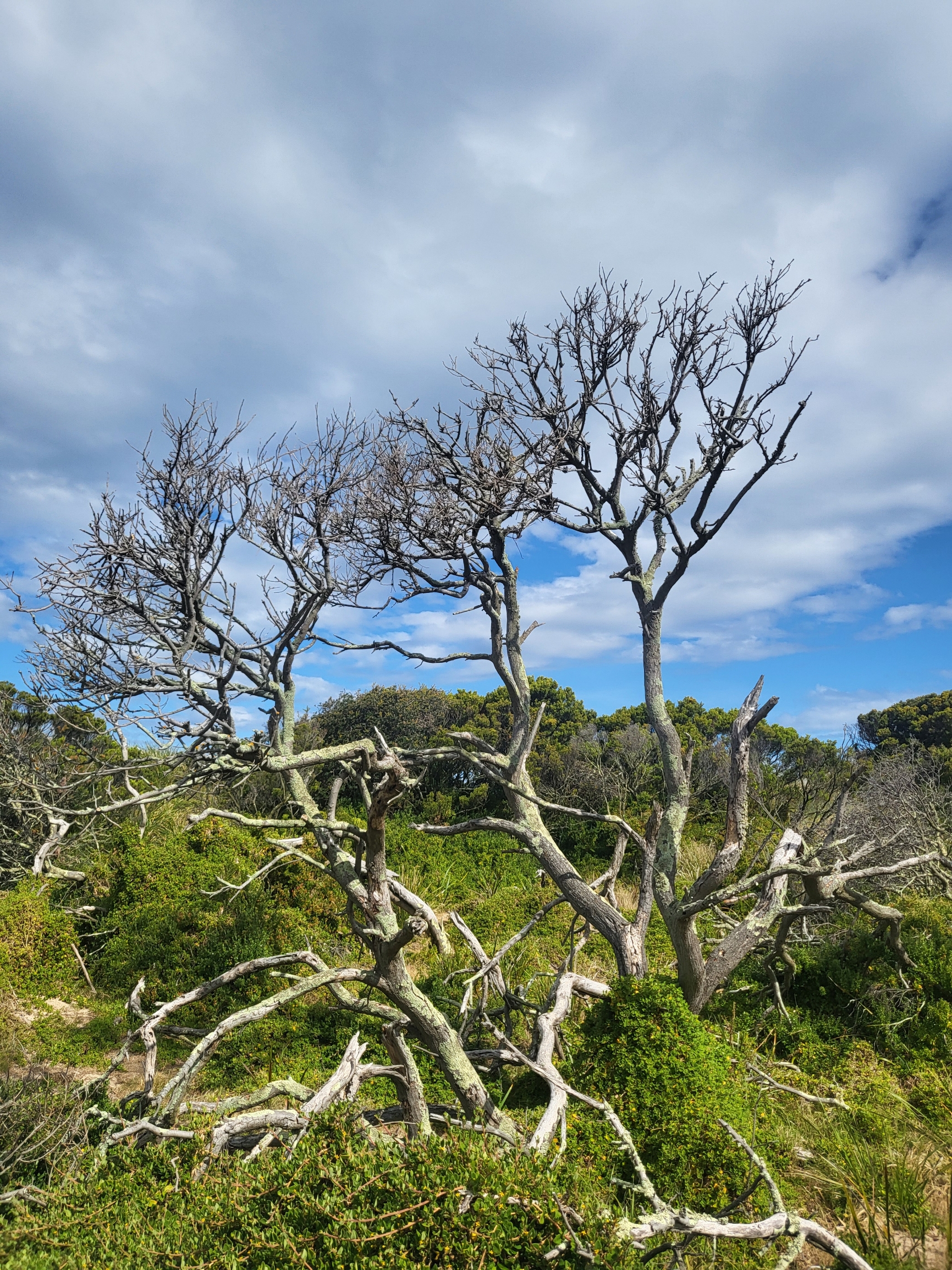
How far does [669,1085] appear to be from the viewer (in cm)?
512

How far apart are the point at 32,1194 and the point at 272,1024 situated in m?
4.68

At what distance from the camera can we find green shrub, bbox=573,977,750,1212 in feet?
15.6

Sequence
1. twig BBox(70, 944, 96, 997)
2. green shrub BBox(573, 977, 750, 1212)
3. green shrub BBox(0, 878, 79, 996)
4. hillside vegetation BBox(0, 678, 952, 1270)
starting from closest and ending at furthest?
hillside vegetation BBox(0, 678, 952, 1270)
green shrub BBox(573, 977, 750, 1212)
green shrub BBox(0, 878, 79, 996)
twig BBox(70, 944, 96, 997)

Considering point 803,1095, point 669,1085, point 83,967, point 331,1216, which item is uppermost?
point 83,967

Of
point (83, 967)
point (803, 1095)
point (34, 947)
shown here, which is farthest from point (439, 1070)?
point (34, 947)

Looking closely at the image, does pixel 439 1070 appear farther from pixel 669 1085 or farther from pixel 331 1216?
pixel 331 1216

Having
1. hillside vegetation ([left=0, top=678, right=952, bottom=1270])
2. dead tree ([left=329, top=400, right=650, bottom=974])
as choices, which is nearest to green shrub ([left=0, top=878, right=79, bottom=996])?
hillside vegetation ([left=0, top=678, right=952, bottom=1270])

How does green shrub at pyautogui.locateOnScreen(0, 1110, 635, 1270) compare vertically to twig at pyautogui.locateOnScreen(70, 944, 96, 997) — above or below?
below

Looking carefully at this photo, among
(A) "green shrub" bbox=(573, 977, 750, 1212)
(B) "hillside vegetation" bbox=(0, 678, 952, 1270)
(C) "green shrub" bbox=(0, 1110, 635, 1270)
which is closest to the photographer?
(C) "green shrub" bbox=(0, 1110, 635, 1270)

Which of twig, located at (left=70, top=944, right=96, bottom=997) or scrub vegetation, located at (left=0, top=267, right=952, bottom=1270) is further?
twig, located at (left=70, top=944, right=96, bottom=997)

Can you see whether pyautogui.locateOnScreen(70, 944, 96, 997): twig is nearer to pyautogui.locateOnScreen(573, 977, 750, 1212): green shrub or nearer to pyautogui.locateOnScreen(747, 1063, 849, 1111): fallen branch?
pyautogui.locateOnScreen(573, 977, 750, 1212): green shrub

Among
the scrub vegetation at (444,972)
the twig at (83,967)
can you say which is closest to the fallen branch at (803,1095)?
the scrub vegetation at (444,972)

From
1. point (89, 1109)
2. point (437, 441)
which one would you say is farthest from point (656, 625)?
point (89, 1109)

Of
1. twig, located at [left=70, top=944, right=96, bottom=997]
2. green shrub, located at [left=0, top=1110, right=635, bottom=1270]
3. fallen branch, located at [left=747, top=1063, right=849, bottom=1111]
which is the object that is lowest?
fallen branch, located at [left=747, top=1063, right=849, bottom=1111]
